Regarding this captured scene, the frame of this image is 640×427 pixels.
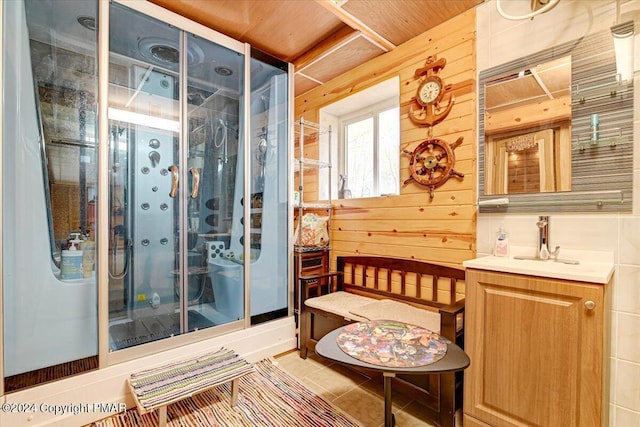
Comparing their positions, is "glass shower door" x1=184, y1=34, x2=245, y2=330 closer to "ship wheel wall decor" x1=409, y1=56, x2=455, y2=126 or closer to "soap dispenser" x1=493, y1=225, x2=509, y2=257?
"ship wheel wall decor" x1=409, y1=56, x2=455, y2=126

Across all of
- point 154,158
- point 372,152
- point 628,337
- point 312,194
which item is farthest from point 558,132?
point 154,158

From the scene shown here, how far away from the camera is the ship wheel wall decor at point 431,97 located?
6.71ft

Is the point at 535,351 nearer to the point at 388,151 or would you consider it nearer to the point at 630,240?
the point at 630,240

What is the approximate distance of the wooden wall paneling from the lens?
1933 mm

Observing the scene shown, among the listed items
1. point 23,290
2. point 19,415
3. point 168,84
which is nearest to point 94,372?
point 19,415

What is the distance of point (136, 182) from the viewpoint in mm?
2121

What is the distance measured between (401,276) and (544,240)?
98 cm

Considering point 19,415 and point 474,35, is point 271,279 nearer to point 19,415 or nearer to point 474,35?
point 19,415

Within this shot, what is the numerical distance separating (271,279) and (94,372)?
1.28 meters

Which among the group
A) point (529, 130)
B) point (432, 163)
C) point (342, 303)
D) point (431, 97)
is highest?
point (431, 97)

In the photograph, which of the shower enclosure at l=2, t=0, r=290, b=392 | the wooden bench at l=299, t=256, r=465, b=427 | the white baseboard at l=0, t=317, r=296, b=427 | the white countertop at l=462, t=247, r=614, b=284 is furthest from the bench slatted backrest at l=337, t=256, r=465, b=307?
the white baseboard at l=0, t=317, r=296, b=427

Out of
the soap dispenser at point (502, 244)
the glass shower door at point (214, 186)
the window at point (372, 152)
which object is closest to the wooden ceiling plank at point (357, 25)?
the window at point (372, 152)

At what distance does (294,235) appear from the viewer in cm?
273

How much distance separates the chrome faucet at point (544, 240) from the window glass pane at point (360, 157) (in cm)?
145
